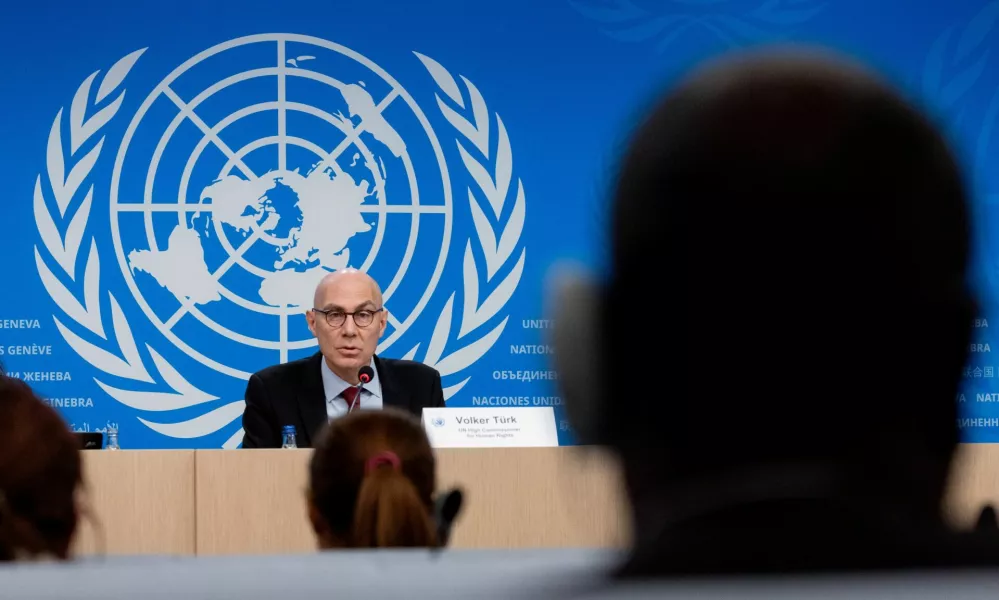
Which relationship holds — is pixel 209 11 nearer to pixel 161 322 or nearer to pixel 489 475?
pixel 161 322

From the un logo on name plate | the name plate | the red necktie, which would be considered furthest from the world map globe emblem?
the name plate

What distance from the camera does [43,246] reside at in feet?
18.7

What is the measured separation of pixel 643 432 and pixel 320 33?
5438 millimetres

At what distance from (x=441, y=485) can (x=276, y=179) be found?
2.36 m

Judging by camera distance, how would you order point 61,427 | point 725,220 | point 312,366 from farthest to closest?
point 312,366, point 61,427, point 725,220

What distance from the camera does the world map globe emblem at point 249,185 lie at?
5723mm

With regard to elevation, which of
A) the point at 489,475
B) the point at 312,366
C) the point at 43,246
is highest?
the point at 43,246

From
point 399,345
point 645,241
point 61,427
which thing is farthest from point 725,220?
point 399,345

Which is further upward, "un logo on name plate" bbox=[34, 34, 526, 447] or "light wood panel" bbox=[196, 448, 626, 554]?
"un logo on name plate" bbox=[34, 34, 526, 447]

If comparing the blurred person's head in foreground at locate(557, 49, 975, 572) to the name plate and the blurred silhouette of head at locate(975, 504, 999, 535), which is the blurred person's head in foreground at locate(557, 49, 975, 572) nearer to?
the blurred silhouette of head at locate(975, 504, 999, 535)

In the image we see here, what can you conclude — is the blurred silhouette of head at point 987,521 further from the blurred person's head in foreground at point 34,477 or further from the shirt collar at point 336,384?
the shirt collar at point 336,384

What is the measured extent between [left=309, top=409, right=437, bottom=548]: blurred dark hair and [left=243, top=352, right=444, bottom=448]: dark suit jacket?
225 cm

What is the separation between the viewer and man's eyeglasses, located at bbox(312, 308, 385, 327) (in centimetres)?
498

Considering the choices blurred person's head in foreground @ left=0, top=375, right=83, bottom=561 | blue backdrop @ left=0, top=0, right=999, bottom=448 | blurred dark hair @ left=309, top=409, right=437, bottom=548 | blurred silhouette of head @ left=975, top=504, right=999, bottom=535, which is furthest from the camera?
blue backdrop @ left=0, top=0, right=999, bottom=448
